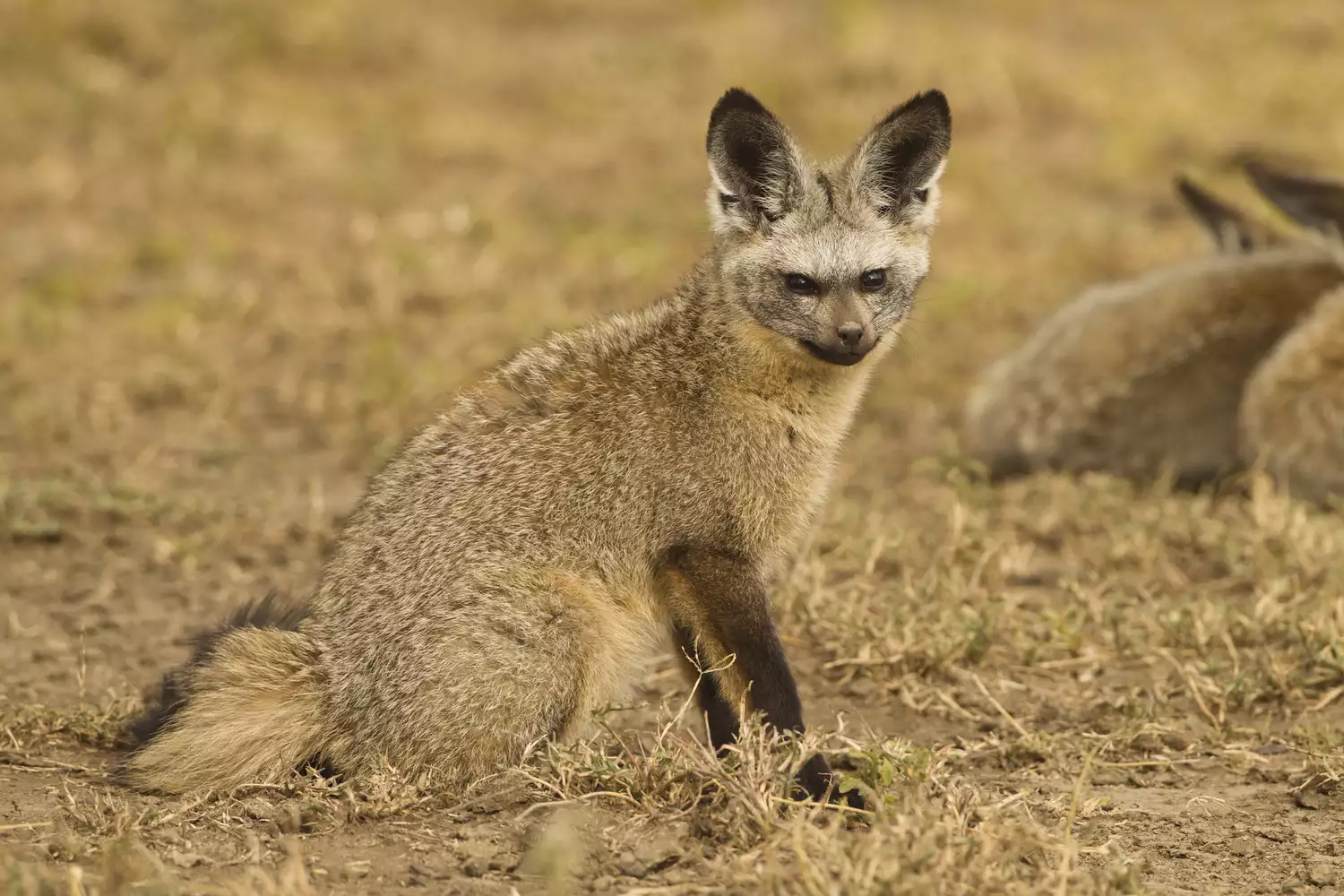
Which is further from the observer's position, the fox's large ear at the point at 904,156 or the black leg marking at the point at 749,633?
the fox's large ear at the point at 904,156

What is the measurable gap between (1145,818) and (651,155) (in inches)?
317

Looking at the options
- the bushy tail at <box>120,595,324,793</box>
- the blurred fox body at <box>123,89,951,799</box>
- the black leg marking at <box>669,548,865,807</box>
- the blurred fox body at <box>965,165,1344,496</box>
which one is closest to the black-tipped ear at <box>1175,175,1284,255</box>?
the blurred fox body at <box>965,165,1344,496</box>

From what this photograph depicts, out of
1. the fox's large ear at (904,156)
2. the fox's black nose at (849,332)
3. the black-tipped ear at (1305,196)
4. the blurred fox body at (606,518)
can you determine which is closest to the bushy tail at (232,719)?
the blurred fox body at (606,518)

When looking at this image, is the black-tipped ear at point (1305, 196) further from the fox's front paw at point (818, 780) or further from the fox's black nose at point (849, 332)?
the fox's front paw at point (818, 780)

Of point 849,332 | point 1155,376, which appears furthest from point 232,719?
point 1155,376

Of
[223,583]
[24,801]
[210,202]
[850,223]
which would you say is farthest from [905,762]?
[210,202]

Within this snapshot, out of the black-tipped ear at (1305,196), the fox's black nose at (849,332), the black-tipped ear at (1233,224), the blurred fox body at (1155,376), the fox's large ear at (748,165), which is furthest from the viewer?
the black-tipped ear at (1233,224)

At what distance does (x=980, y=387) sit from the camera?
8.06 metres

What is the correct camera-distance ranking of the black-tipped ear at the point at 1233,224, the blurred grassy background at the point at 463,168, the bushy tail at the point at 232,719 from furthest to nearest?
the blurred grassy background at the point at 463,168 < the black-tipped ear at the point at 1233,224 < the bushy tail at the point at 232,719

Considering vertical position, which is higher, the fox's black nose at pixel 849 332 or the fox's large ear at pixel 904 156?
the fox's large ear at pixel 904 156

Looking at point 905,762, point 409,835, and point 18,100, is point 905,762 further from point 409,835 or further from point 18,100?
point 18,100

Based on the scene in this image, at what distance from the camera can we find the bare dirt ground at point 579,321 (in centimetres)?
403

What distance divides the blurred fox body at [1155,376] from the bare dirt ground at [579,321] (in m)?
0.23

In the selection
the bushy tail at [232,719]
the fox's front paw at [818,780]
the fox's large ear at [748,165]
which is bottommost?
the fox's front paw at [818,780]
